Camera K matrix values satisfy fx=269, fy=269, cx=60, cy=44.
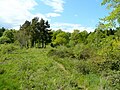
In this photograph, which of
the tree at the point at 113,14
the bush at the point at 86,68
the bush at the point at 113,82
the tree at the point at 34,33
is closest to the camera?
the tree at the point at 113,14

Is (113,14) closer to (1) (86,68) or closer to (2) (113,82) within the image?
(2) (113,82)

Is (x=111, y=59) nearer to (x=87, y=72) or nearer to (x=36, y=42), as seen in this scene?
(x=87, y=72)

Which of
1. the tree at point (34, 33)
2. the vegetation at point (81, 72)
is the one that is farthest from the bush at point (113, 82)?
the tree at point (34, 33)

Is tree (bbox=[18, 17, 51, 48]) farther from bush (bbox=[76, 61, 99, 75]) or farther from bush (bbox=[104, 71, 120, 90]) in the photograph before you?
bush (bbox=[104, 71, 120, 90])

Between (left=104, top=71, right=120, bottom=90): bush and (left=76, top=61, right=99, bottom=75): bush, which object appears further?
(left=76, top=61, right=99, bottom=75): bush

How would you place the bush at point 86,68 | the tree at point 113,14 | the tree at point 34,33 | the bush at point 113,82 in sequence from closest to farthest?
the tree at point 113,14 < the bush at point 113,82 < the bush at point 86,68 < the tree at point 34,33

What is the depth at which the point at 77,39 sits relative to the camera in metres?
69.0

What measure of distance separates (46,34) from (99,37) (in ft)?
178

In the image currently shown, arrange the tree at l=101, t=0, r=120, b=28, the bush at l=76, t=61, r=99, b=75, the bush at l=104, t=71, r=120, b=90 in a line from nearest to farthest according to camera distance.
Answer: the tree at l=101, t=0, r=120, b=28
the bush at l=104, t=71, r=120, b=90
the bush at l=76, t=61, r=99, b=75

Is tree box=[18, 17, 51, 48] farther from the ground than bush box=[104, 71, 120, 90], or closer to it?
farther from the ground

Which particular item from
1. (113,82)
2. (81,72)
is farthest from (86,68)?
(113,82)

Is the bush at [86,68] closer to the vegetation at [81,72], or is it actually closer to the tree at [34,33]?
the vegetation at [81,72]

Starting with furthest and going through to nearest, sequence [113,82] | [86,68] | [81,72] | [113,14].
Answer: [86,68]
[81,72]
[113,82]
[113,14]

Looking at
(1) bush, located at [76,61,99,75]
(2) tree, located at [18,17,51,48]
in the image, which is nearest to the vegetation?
(1) bush, located at [76,61,99,75]
